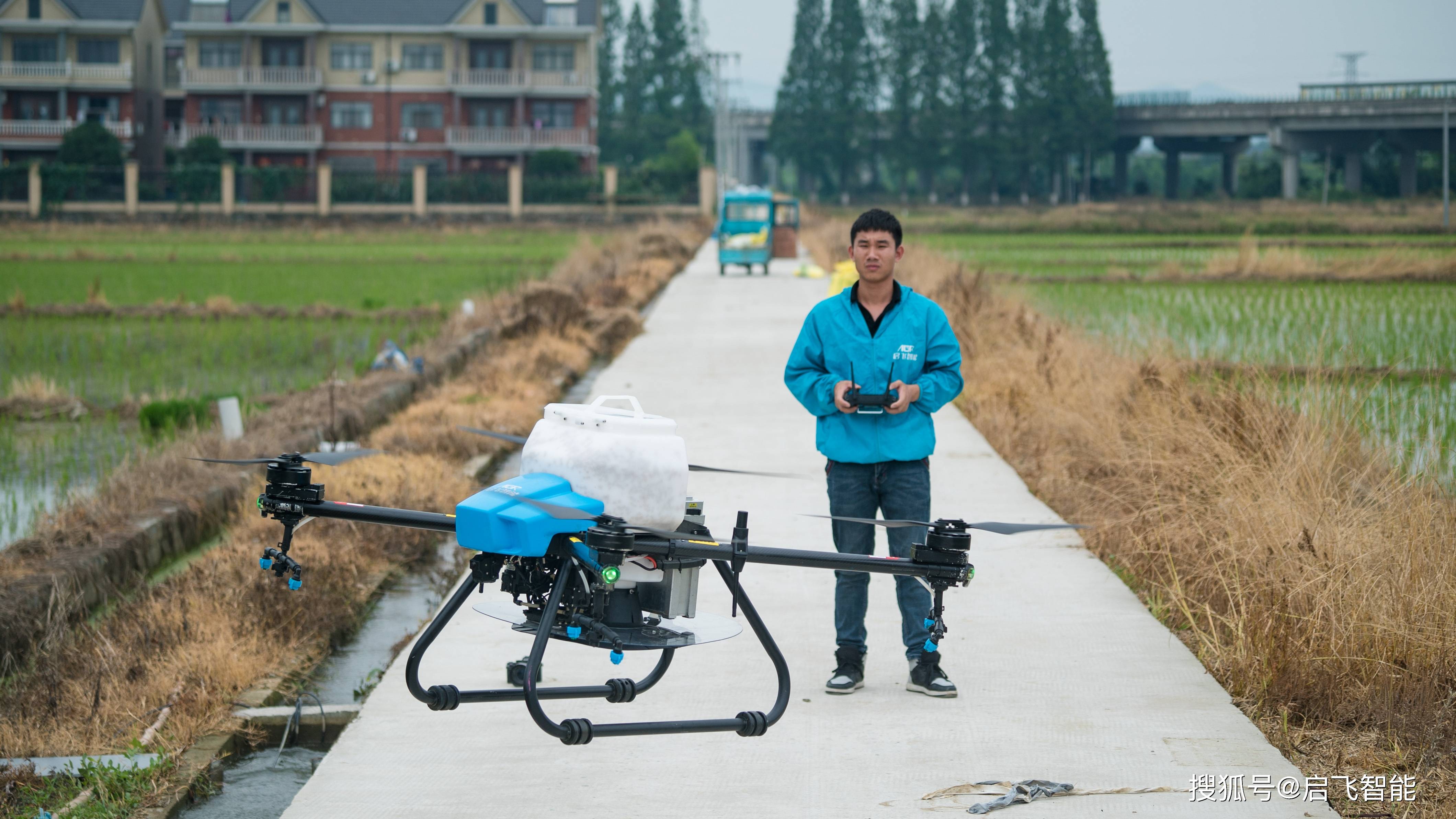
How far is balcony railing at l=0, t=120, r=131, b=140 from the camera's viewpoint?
209 ft

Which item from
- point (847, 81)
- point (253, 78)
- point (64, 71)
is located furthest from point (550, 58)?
point (847, 81)

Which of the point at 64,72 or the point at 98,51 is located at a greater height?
the point at 98,51

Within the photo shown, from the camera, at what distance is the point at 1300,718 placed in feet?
16.9

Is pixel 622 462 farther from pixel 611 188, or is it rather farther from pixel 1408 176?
pixel 1408 176

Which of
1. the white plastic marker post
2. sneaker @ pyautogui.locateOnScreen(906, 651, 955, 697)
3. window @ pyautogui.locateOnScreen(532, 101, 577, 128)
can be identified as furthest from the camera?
window @ pyautogui.locateOnScreen(532, 101, 577, 128)

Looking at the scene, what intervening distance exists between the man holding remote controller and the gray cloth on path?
2.58ft

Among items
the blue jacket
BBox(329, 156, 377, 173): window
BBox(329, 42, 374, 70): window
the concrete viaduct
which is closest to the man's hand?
the blue jacket

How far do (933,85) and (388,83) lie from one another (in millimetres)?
38695

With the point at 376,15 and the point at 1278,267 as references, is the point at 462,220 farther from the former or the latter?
the point at 1278,267

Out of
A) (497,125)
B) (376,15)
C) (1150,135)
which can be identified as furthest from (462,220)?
(1150,135)

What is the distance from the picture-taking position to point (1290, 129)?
241 ft

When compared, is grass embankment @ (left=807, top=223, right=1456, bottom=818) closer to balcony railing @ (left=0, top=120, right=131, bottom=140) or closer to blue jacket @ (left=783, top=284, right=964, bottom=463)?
blue jacket @ (left=783, top=284, right=964, bottom=463)

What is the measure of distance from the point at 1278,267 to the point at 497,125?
45656mm

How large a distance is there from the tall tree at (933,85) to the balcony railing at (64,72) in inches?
1873
